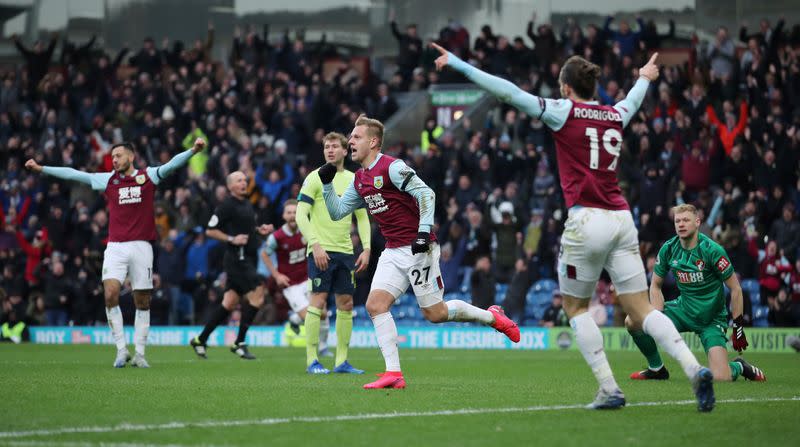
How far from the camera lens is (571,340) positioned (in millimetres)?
21594

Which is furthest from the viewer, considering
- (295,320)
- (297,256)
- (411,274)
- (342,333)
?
(295,320)

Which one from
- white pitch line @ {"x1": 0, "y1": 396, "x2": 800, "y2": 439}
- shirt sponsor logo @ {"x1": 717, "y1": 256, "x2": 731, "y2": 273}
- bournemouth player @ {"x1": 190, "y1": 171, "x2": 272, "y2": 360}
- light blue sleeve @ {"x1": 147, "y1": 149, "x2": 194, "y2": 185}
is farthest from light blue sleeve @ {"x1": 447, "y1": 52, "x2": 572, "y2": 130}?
bournemouth player @ {"x1": 190, "y1": 171, "x2": 272, "y2": 360}

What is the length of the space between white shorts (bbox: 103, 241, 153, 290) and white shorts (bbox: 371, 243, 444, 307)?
4.63 metres

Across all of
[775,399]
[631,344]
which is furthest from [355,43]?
[775,399]

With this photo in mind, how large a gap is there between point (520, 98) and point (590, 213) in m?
0.91

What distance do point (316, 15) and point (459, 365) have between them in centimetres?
2186

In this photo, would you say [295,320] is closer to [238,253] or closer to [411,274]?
[238,253]

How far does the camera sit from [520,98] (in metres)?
7.90

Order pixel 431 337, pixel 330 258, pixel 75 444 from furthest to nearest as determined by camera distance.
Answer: pixel 431 337 < pixel 330 258 < pixel 75 444

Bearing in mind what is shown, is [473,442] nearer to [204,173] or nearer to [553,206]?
[553,206]

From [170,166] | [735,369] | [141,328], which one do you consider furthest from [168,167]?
[735,369]

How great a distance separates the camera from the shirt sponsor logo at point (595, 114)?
817cm

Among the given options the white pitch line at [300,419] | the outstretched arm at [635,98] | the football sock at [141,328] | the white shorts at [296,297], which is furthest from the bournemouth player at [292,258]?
the outstretched arm at [635,98]

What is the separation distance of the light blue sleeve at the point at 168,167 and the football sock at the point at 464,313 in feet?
13.6
